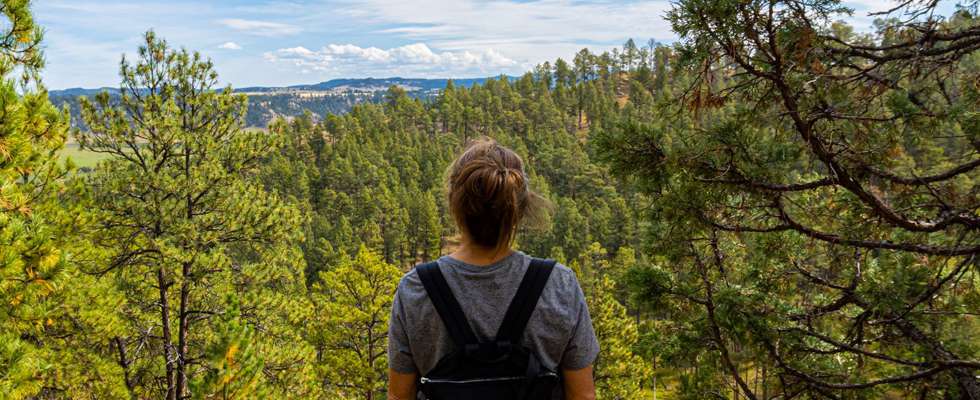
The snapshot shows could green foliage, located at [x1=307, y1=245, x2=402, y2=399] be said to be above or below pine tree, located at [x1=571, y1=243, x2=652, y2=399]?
above

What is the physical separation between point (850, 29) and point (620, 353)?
42.0ft

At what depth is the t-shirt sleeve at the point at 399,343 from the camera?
162 cm

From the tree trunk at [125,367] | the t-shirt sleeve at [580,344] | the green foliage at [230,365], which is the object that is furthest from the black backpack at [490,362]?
the tree trunk at [125,367]

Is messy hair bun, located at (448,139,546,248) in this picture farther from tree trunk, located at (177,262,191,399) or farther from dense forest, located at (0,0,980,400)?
tree trunk, located at (177,262,191,399)

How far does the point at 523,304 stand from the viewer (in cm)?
154

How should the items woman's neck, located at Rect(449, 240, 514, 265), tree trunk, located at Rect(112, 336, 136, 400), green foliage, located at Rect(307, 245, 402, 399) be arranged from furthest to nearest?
1. green foliage, located at Rect(307, 245, 402, 399)
2. tree trunk, located at Rect(112, 336, 136, 400)
3. woman's neck, located at Rect(449, 240, 514, 265)

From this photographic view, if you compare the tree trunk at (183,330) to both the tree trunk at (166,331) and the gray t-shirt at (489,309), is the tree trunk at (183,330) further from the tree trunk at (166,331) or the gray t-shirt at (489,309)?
the gray t-shirt at (489,309)

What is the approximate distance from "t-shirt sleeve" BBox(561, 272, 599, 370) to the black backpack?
0.11 metres

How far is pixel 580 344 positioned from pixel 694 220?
10.7ft

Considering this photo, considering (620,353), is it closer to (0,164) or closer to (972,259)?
(972,259)

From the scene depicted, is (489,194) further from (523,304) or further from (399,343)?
(399,343)

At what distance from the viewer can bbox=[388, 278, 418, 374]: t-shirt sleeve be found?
1615 mm

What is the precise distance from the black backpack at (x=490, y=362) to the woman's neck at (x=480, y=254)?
0.12 metres

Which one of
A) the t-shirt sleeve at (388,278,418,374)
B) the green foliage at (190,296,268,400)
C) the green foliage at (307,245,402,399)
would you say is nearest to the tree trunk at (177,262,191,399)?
the green foliage at (190,296,268,400)
